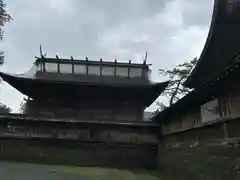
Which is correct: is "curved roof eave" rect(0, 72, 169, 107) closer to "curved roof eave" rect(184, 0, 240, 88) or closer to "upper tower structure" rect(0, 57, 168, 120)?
"upper tower structure" rect(0, 57, 168, 120)

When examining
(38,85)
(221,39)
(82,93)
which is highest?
(221,39)

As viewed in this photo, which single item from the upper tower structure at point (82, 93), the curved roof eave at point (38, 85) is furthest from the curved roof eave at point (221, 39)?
the upper tower structure at point (82, 93)

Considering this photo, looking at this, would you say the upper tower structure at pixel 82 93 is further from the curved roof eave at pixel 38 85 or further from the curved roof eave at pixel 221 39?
the curved roof eave at pixel 221 39

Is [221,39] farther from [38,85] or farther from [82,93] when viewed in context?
[38,85]

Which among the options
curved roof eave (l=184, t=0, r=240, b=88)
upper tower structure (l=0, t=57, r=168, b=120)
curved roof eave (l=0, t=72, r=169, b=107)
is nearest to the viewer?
curved roof eave (l=184, t=0, r=240, b=88)

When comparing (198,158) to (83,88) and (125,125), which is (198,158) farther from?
(83,88)

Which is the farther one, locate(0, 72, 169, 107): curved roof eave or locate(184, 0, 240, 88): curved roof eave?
locate(0, 72, 169, 107): curved roof eave

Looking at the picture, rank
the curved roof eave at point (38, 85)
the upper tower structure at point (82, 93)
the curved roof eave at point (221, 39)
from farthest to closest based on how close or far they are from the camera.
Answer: the upper tower structure at point (82, 93) → the curved roof eave at point (38, 85) → the curved roof eave at point (221, 39)

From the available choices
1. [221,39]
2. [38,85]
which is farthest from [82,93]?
[221,39]

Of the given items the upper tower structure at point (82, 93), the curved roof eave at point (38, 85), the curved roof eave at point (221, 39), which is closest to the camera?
Answer: the curved roof eave at point (221, 39)

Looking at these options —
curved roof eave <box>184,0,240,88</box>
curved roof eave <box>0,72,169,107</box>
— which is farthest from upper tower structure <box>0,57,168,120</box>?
curved roof eave <box>184,0,240,88</box>

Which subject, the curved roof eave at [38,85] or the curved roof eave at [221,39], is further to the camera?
the curved roof eave at [38,85]

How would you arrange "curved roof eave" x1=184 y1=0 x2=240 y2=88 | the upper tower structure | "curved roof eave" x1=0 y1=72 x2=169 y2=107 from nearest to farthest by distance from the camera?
"curved roof eave" x1=184 y1=0 x2=240 y2=88 < "curved roof eave" x1=0 y1=72 x2=169 y2=107 < the upper tower structure

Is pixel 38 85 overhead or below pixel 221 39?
below
